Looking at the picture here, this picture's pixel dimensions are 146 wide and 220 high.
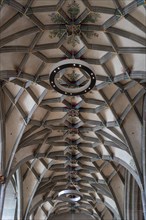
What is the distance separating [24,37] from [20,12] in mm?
1820

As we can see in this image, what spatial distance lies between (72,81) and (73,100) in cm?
207

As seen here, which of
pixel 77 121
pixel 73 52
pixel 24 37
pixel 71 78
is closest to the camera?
pixel 24 37

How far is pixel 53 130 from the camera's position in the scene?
925 inches

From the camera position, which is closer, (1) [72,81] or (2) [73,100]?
(1) [72,81]

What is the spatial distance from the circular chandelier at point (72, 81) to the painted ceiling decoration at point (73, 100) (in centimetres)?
4

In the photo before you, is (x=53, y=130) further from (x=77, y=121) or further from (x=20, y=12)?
(x=20, y=12)

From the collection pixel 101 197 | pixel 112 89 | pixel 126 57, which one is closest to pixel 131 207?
pixel 101 197

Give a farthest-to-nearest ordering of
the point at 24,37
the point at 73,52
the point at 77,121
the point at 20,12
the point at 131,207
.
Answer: the point at 131,207 < the point at 77,121 < the point at 73,52 < the point at 24,37 < the point at 20,12

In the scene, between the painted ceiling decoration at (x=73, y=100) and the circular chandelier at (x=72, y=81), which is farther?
the painted ceiling decoration at (x=73, y=100)

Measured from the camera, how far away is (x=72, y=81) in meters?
19.1

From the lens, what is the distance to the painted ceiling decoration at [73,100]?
14.5 meters

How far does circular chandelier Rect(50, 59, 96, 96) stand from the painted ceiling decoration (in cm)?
4

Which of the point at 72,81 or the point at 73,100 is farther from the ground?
the point at 73,100

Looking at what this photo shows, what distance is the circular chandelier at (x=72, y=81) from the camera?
1315 cm
